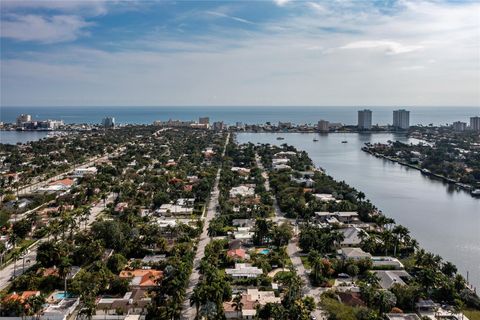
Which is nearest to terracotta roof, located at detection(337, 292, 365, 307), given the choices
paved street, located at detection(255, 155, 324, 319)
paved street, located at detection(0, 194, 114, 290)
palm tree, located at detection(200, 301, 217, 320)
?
paved street, located at detection(255, 155, 324, 319)

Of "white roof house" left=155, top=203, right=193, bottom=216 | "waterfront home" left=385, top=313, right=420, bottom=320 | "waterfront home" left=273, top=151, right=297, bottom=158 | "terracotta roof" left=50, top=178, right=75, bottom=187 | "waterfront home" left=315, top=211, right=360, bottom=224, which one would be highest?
"waterfront home" left=273, top=151, right=297, bottom=158

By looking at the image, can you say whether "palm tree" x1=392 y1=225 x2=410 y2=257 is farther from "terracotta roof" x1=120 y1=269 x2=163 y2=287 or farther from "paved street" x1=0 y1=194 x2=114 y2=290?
"paved street" x1=0 y1=194 x2=114 y2=290

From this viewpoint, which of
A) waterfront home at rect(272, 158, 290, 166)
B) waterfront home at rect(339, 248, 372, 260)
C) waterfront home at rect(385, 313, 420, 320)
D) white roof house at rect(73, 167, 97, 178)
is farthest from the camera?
waterfront home at rect(272, 158, 290, 166)

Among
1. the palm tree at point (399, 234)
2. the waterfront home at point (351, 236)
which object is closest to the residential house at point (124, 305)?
the waterfront home at point (351, 236)

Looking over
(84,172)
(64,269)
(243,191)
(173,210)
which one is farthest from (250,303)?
(84,172)

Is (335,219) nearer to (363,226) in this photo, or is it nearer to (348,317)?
(363,226)
